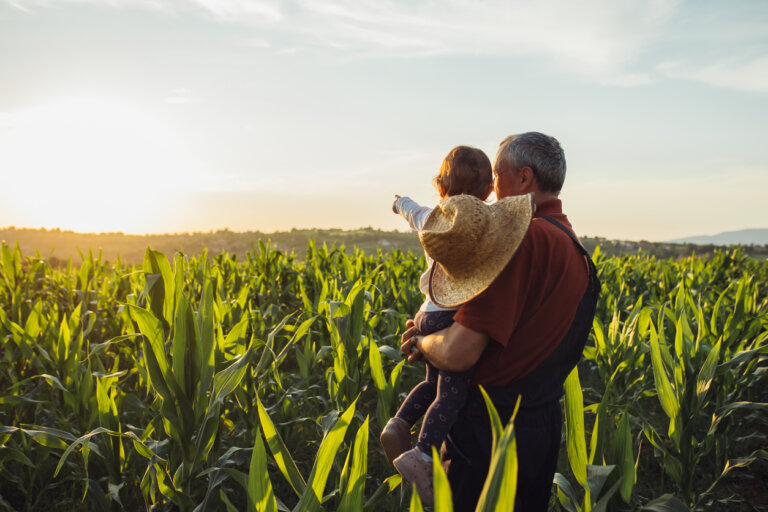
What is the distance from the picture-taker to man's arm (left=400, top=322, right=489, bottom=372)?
1.37 meters

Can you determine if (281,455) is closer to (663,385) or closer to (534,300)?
(534,300)

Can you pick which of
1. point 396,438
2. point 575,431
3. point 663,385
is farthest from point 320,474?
point 663,385

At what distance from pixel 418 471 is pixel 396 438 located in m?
0.21

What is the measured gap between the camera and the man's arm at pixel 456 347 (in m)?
1.37

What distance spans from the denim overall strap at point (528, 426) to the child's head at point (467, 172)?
0.38m

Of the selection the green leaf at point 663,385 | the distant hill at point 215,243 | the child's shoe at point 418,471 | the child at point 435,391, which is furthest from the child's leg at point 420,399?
the distant hill at point 215,243

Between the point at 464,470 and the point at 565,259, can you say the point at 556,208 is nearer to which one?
the point at 565,259

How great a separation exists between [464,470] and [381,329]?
2.86m

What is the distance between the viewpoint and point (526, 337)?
1.48 metres

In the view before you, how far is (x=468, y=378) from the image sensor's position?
1533 mm

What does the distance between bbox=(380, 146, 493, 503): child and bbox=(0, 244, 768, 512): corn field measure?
0.17m

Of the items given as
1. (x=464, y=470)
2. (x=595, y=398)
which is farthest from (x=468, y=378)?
(x=595, y=398)

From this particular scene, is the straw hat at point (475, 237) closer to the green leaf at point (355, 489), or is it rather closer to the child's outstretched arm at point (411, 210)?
the green leaf at point (355, 489)

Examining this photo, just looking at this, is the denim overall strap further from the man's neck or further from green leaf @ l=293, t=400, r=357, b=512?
green leaf @ l=293, t=400, r=357, b=512
